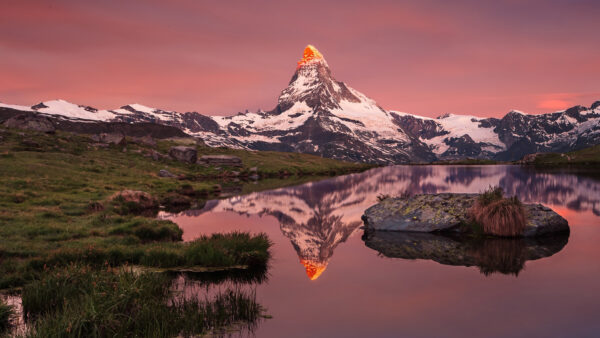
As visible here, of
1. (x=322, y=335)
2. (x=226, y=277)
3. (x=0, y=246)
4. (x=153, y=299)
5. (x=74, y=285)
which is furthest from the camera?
(x=0, y=246)

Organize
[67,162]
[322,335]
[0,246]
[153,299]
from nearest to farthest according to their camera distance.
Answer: [322,335]
[153,299]
[0,246]
[67,162]

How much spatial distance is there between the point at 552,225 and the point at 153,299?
2812 centimetres

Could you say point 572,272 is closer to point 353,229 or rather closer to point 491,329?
point 491,329

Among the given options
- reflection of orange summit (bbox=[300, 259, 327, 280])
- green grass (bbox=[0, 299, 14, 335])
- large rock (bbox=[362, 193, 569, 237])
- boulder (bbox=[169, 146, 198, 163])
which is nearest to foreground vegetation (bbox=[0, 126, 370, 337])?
green grass (bbox=[0, 299, 14, 335])

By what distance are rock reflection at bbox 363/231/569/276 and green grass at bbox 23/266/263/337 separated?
12.0 metres

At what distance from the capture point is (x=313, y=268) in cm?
2050

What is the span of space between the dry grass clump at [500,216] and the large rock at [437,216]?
0.84 metres

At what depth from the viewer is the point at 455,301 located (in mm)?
15164

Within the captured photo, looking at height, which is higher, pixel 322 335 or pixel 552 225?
pixel 552 225

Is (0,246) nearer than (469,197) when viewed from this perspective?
Yes

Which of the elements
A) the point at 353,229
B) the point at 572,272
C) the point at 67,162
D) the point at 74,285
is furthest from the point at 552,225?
the point at 67,162

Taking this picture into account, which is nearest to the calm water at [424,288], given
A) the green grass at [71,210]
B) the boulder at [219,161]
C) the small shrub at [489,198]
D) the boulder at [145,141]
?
the small shrub at [489,198]

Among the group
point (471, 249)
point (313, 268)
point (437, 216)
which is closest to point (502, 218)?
point (437, 216)

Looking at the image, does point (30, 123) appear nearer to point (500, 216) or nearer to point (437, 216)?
point (437, 216)
